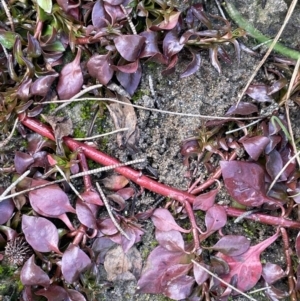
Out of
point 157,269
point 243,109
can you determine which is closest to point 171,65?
point 243,109

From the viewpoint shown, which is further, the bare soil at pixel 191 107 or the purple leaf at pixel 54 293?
the bare soil at pixel 191 107

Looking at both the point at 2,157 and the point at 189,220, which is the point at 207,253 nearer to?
the point at 189,220

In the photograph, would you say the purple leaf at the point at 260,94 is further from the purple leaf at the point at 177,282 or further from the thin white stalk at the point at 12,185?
the thin white stalk at the point at 12,185

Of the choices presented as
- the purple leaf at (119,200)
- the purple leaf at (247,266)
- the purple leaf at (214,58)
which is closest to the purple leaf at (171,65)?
the purple leaf at (214,58)

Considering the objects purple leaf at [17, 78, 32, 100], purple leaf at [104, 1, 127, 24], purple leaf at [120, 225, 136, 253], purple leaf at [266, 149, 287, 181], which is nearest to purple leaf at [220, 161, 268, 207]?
purple leaf at [266, 149, 287, 181]

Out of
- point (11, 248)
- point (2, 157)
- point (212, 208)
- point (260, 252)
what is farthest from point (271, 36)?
point (11, 248)

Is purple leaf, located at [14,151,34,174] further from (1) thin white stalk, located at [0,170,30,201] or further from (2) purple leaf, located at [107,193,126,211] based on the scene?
(2) purple leaf, located at [107,193,126,211]
